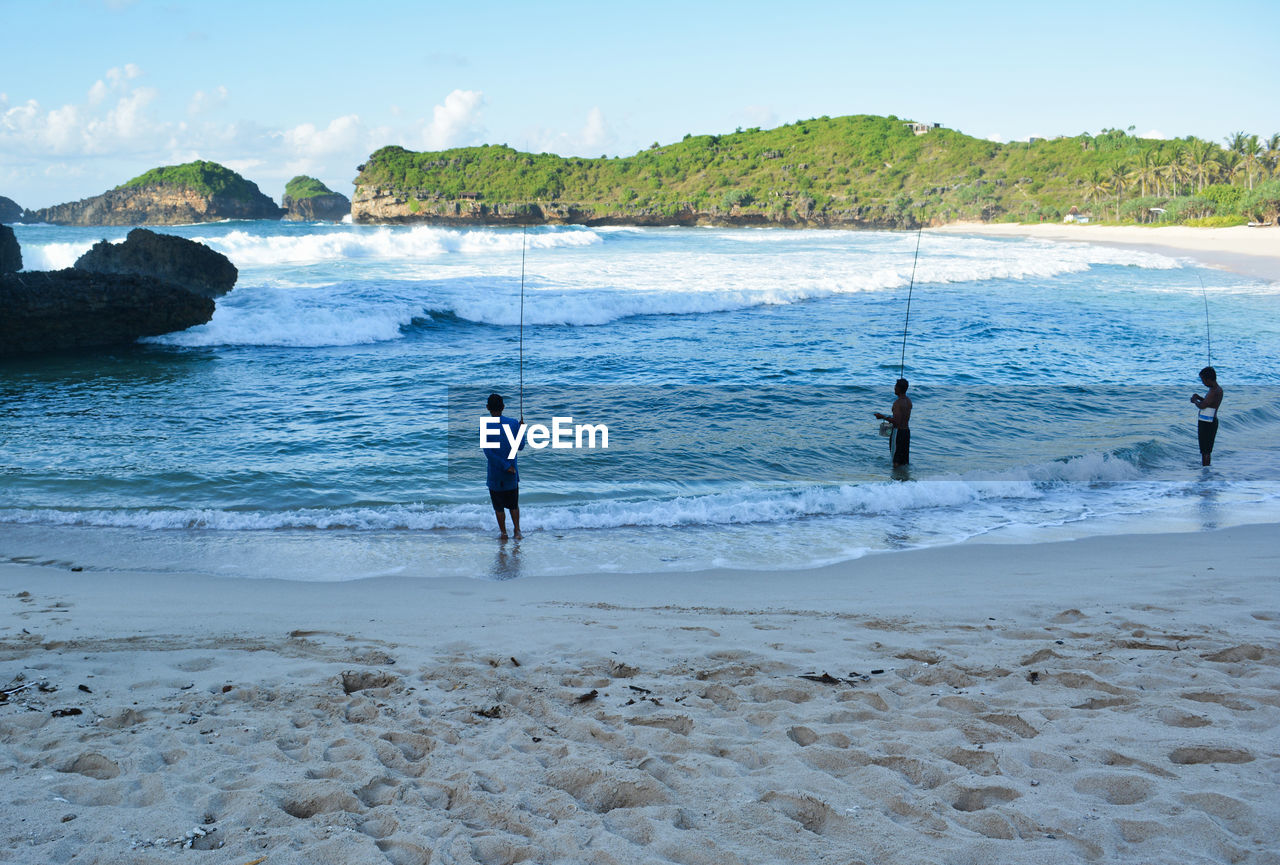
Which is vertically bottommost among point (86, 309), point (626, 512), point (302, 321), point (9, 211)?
point (626, 512)

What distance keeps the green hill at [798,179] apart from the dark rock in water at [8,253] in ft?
272

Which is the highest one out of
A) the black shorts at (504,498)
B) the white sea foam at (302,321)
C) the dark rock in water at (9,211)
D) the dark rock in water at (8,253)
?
the dark rock in water at (9,211)

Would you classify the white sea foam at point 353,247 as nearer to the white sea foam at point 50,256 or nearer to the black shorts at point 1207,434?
the white sea foam at point 50,256

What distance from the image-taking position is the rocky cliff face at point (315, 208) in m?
126

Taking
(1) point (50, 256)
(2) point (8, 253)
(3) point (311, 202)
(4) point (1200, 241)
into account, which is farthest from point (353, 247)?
(3) point (311, 202)

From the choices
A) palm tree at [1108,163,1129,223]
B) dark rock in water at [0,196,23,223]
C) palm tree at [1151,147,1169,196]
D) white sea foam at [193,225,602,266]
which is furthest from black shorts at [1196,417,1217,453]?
dark rock in water at [0,196,23,223]

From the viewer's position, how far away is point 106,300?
16609 millimetres

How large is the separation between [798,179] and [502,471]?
4685 inches

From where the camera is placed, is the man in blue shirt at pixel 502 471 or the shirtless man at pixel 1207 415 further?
the shirtless man at pixel 1207 415

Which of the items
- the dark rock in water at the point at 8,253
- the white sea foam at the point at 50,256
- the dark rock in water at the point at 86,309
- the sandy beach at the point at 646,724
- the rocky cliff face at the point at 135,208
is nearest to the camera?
the sandy beach at the point at 646,724

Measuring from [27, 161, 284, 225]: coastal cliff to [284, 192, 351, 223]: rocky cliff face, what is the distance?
2146 centimetres

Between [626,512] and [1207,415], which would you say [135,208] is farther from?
[1207,415]

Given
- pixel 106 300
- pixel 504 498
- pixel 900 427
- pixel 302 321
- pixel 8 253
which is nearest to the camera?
pixel 504 498

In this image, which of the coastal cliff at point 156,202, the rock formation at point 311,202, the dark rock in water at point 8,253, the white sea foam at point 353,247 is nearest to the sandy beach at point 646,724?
the dark rock in water at point 8,253
